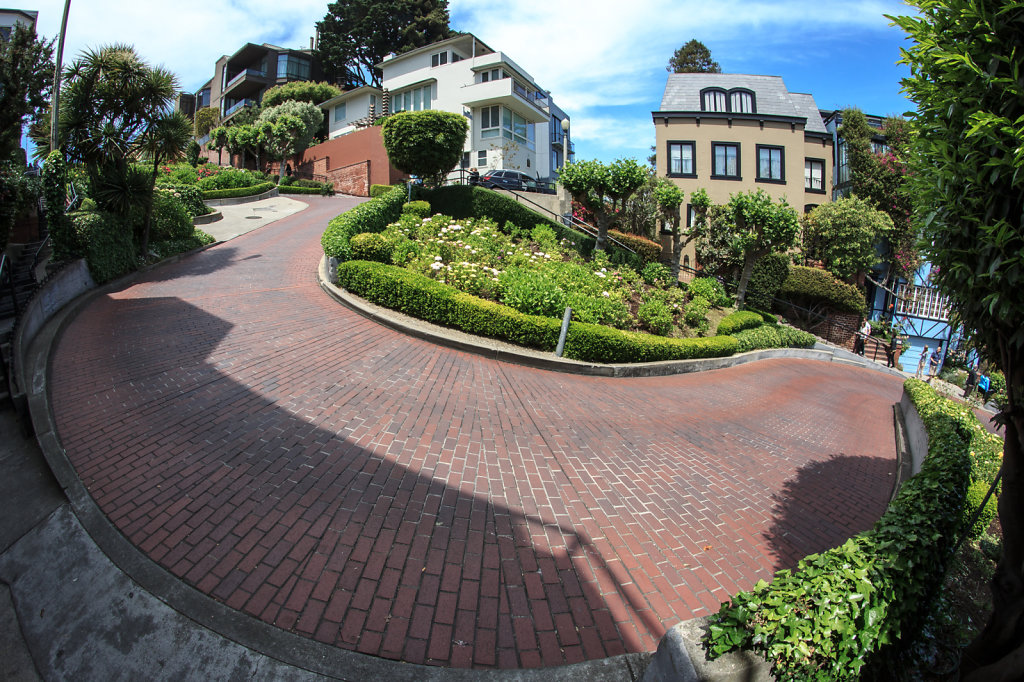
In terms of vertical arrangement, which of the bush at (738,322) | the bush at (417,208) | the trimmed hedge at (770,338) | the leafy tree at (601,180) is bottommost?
the trimmed hedge at (770,338)

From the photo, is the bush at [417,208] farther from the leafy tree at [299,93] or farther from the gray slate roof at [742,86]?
the leafy tree at [299,93]

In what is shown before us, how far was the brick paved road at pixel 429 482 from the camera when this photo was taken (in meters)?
3.58

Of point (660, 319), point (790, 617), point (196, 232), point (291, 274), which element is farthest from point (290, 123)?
point (790, 617)

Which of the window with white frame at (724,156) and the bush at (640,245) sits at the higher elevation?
the window with white frame at (724,156)

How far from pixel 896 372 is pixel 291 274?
2288cm

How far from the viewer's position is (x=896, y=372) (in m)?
19.6

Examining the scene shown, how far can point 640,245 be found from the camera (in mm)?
22375

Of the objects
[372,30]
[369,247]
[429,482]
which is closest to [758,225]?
[369,247]

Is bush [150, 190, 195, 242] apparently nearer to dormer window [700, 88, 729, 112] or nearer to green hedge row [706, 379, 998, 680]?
green hedge row [706, 379, 998, 680]

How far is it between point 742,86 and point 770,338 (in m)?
19.9

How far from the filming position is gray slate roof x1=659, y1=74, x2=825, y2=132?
93.8 ft

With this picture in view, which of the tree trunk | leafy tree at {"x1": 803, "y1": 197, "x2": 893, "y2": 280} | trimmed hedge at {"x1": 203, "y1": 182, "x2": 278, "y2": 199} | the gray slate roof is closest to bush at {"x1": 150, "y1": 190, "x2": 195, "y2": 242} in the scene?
trimmed hedge at {"x1": 203, "y1": 182, "x2": 278, "y2": 199}

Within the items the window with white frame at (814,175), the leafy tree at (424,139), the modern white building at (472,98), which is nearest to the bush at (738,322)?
the leafy tree at (424,139)

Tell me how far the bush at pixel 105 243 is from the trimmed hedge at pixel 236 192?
53.5ft
